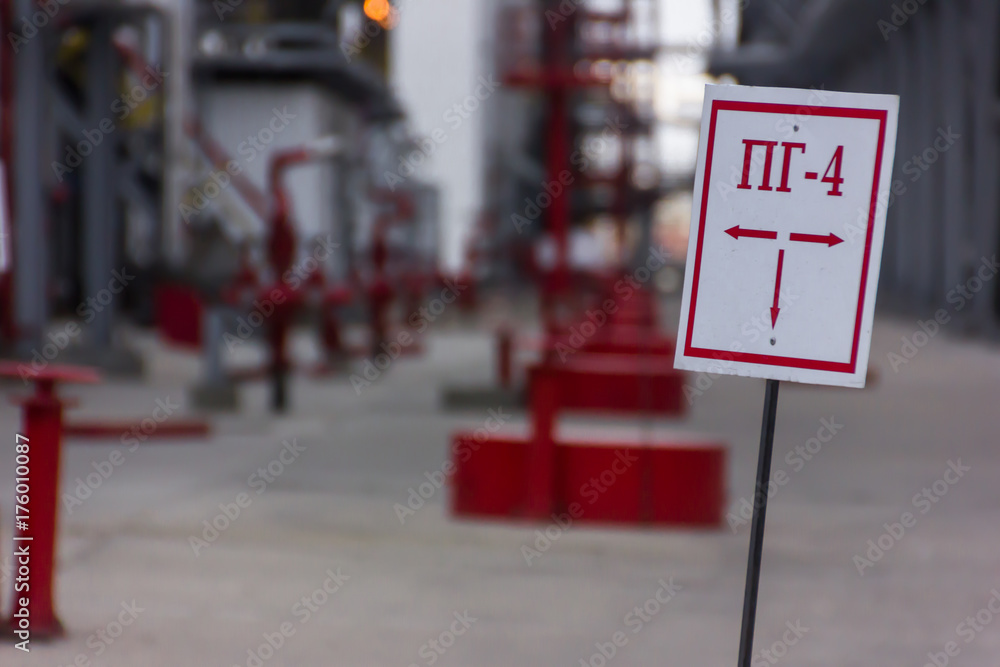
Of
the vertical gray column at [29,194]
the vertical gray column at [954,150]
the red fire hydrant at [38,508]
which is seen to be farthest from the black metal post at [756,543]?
the vertical gray column at [954,150]

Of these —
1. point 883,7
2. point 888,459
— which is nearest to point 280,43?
point 883,7

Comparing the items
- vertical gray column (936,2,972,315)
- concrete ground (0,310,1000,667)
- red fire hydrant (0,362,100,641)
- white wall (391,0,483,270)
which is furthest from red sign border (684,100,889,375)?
white wall (391,0,483,270)

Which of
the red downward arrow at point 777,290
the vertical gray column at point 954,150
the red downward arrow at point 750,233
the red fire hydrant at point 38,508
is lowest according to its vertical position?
the red fire hydrant at point 38,508

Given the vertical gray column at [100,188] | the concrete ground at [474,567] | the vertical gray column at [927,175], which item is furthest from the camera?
the vertical gray column at [927,175]

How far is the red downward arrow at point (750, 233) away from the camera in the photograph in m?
3.48

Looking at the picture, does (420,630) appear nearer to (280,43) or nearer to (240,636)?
(240,636)

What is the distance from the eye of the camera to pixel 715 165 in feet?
11.5

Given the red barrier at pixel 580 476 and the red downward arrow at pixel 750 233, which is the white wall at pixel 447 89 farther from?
the red downward arrow at pixel 750 233

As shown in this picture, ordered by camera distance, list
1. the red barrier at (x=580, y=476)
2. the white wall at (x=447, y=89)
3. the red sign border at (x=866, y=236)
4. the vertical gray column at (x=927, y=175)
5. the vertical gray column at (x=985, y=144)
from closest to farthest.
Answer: the red sign border at (x=866, y=236)
the red barrier at (x=580, y=476)
the vertical gray column at (x=985, y=144)
the vertical gray column at (x=927, y=175)
the white wall at (x=447, y=89)

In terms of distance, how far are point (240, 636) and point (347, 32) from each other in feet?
97.4

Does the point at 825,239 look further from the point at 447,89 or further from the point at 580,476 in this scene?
the point at 447,89

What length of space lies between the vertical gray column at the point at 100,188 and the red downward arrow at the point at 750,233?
12.8 metres

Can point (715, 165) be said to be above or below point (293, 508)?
above

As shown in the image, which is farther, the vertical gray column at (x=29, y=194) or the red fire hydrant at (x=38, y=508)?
the vertical gray column at (x=29, y=194)
